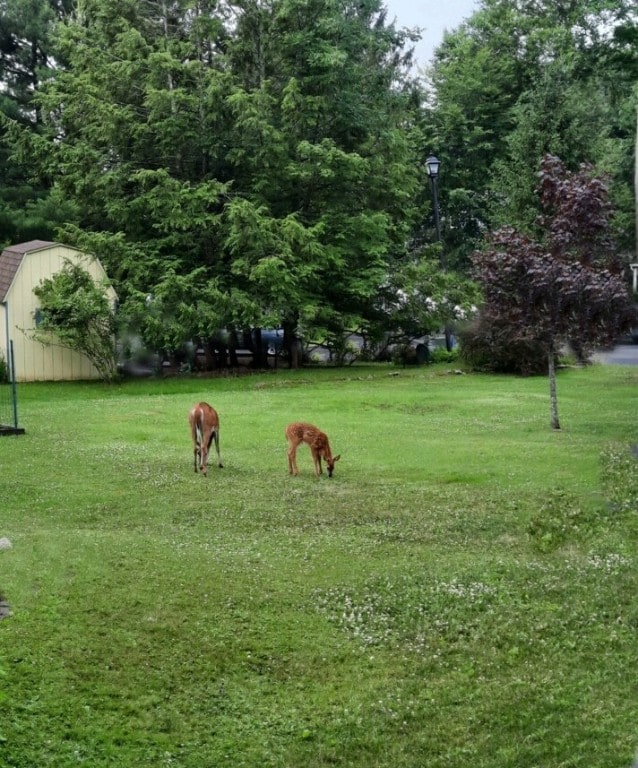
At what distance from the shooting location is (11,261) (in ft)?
87.2

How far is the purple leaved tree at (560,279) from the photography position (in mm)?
15273

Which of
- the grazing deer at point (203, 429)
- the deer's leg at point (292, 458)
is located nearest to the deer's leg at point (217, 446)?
the grazing deer at point (203, 429)

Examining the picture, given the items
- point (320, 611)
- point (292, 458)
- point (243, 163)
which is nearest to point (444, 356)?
point (243, 163)

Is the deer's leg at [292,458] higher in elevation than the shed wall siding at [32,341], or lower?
lower

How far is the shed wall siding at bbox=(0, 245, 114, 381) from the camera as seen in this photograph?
85.5ft

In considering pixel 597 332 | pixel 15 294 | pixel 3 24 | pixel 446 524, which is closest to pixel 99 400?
pixel 15 294

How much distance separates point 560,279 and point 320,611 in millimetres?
9243

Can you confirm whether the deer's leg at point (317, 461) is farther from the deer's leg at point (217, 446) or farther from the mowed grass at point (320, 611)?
the deer's leg at point (217, 446)

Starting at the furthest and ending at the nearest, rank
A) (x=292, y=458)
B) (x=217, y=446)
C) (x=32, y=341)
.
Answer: (x=32, y=341) → (x=217, y=446) → (x=292, y=458)

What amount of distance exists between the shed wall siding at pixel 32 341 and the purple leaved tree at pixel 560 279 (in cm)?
1400

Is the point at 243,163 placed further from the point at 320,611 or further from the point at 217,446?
the point at 320,611

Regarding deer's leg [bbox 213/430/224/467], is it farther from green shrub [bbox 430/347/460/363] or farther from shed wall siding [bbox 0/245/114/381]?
green shrub [bbox 430/347/460/363]

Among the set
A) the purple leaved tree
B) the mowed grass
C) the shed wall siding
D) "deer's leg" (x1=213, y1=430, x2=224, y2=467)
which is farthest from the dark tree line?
the mowed grass

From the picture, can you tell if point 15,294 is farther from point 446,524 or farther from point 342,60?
point 446,524
